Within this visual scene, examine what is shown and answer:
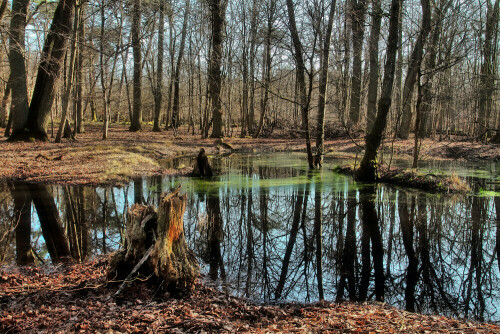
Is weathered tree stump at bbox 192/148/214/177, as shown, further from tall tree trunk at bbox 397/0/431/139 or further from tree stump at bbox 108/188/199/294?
tree stump at bbox 108/188/199/294

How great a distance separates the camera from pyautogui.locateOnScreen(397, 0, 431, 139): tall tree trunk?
11.6m

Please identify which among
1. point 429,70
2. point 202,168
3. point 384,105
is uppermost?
point 429,70

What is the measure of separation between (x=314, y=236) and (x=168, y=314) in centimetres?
423

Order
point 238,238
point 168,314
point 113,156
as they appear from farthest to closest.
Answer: point 113,156
point 238,238
point 168,314

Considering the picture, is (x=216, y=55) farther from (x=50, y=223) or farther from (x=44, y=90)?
(x=50, y=223)

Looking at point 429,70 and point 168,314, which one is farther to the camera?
point 429,70

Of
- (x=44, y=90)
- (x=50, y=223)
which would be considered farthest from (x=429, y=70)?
(x=50, y=223)

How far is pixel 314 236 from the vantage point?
24.5 feet

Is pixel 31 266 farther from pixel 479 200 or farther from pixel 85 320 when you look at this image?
pixel 479 200

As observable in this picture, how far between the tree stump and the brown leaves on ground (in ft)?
0.75

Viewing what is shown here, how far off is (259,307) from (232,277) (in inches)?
42.1

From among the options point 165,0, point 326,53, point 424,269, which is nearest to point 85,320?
point 424,269

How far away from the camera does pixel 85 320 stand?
3.59 metres

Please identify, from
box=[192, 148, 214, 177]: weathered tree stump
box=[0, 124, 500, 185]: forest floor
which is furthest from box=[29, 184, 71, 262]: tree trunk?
box=[192, 148, 214, 177]: weathered tree stump
